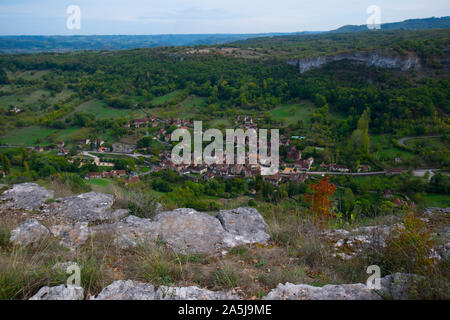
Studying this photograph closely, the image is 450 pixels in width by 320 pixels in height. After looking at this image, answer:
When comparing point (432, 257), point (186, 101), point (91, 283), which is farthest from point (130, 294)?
point (186, 101)

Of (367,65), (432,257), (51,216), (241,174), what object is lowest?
(241,174)

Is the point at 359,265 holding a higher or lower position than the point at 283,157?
higher

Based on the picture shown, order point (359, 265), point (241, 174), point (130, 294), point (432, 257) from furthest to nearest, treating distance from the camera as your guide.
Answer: point (241, 174), point (359, 265), point (432, 257), point (130, 294)

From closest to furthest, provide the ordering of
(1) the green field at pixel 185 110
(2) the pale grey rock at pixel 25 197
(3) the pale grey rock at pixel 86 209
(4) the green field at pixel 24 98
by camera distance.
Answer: (3) the pale grey rock at pixel 86 209
(2) the pale grey rock at pixel 25 197
(1) the green field at pixel 185 110
(4) the green field at pixel 24 98

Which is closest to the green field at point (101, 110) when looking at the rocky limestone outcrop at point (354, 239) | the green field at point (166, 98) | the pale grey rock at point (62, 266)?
the green field at point (166, 98)

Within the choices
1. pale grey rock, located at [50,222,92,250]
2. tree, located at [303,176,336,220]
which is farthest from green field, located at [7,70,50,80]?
tree, located at [303,176,336,220]

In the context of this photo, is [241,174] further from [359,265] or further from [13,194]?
[359,265]

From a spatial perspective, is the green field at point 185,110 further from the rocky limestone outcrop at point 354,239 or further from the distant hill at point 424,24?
the distant hill at point 424,24

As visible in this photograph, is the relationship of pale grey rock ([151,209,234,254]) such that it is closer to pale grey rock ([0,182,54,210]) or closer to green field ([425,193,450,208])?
pale grey rock ([0,182,54,210])
